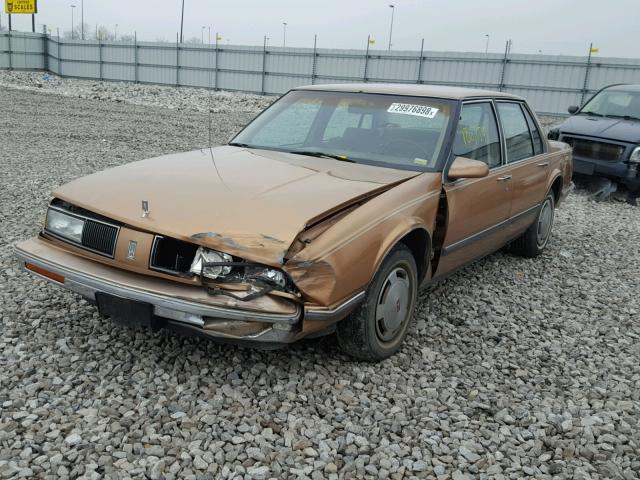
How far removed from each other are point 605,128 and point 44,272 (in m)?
8.87

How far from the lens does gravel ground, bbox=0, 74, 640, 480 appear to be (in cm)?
258

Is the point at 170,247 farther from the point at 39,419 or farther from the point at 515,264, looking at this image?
the point at 515,264

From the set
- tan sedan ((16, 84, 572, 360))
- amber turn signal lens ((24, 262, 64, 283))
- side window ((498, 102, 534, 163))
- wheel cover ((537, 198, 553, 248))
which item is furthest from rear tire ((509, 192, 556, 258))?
amber turn signal lens ((24, 262, 64, 283))

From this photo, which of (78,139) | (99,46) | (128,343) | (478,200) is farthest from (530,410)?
(99,46)

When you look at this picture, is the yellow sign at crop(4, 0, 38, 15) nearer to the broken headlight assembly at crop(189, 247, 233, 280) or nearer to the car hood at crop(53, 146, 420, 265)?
the car hood at crop(53, 146, 420, 265)

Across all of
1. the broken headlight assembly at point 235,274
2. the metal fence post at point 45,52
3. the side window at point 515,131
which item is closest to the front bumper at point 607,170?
the side window at point 515,131

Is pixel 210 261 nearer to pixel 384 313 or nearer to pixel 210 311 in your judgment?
pixel 210 311

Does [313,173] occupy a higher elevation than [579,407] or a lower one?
higher

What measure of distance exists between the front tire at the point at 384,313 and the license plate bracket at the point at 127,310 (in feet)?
3.38

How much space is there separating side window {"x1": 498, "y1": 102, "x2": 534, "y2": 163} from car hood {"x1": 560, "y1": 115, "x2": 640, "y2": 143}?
15.0 feet

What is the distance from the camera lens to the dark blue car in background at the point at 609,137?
8961mm

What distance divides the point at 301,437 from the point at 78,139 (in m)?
11.1

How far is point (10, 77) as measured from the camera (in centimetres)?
2980

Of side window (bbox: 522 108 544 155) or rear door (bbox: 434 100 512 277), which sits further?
side window (bbox: 522 108 544 155)
